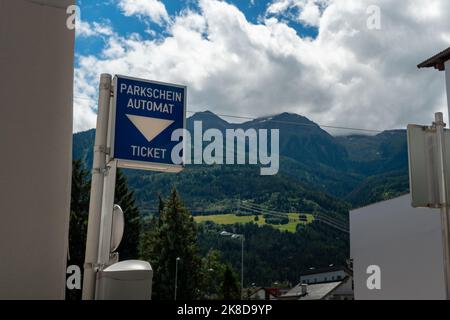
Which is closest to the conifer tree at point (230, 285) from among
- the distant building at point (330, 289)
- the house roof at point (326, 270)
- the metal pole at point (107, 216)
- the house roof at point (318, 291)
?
the distant building at point (330, 289)

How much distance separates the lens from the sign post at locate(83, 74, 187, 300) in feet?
11.8

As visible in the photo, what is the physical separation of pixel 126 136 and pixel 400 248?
15934mm

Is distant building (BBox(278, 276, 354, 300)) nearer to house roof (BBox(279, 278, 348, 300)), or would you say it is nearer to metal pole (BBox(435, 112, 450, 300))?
house roof (BBox(279, 278, 348, 300))

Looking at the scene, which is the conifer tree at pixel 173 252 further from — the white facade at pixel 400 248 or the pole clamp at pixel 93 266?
the pole clamp at pixel 93 266

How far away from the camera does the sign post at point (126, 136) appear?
3.58 metres

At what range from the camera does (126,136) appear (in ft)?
12.8

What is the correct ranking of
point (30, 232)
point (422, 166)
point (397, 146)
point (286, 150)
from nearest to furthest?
point (30, 232) < point (422, 166) < point (397, 146) < point (286, 150)

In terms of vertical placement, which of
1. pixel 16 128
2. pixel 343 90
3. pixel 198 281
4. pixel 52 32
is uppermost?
pixel 343 90

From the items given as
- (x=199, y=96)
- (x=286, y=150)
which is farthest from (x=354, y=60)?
(x=286, y=150)

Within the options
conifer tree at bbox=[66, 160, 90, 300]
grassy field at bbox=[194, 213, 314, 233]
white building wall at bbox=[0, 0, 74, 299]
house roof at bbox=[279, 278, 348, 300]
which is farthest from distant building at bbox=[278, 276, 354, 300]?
white building wall at bbox=[0, 0, 74, 299]

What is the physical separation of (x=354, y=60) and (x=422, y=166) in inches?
5009

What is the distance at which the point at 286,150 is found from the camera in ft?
648

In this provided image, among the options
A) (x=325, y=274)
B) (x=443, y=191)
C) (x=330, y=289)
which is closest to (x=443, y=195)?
(x=443, y=191)

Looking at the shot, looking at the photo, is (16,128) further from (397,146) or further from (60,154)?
(397,146)
